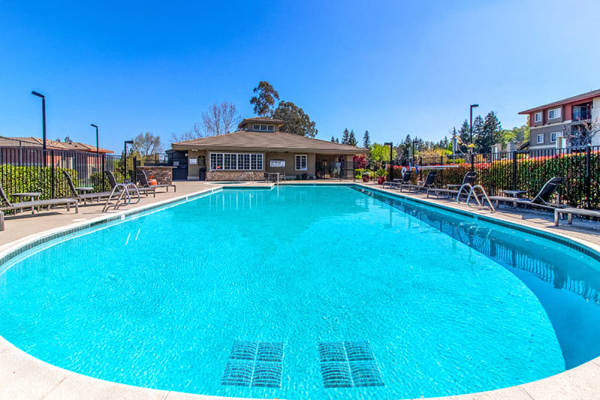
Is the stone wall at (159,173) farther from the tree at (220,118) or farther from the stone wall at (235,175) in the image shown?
the tree at (220,118)

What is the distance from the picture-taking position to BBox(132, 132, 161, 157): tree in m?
48.6

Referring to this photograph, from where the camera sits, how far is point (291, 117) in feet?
156

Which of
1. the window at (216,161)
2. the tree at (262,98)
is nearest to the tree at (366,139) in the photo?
the tree at (262,98)

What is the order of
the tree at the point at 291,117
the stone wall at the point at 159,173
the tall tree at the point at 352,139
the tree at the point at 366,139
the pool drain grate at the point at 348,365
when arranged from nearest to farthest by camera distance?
the pool drain grate at the point at 348,365 < the stone wall at the point at 159,173 < the tree at the point at 291,117 < the tall tree at the point at 352,139 < the tree at the point at 366,139

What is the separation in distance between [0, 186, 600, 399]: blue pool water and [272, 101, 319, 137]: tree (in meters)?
42.9

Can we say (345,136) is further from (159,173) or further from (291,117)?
(159,173)

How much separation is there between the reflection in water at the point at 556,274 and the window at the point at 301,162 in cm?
1936

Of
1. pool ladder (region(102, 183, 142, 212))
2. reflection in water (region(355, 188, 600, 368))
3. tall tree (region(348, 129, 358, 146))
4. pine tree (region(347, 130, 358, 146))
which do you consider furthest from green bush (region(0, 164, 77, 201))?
tall tree (region(348, 129, 358, 146))

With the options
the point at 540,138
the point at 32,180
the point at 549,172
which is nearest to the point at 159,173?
the point at 32,180

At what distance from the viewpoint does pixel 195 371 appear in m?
2.18

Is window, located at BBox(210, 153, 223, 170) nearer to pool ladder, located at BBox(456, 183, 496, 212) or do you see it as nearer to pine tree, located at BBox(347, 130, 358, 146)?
pool ladder, located at BBox(456, 183, 496, 212)

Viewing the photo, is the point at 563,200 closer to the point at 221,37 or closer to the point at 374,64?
the point at 374,64

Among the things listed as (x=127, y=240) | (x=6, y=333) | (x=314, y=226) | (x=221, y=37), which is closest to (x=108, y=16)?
(x=221, y=37)

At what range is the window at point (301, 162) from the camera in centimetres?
2651
